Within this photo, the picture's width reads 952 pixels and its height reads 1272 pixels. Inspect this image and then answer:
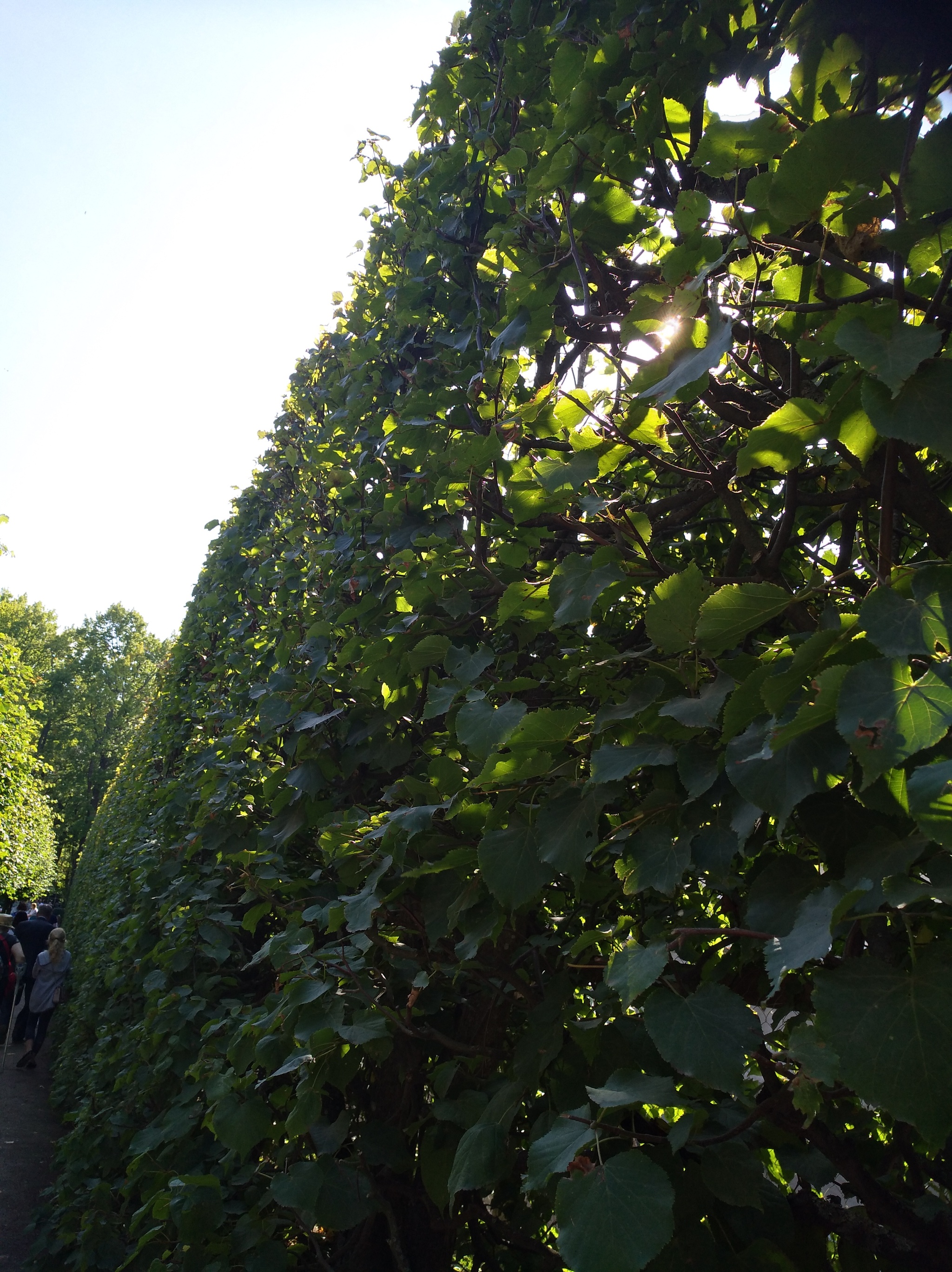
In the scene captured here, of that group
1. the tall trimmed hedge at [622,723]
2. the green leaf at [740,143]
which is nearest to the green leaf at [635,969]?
the tall trimmed hedge at [622,723]

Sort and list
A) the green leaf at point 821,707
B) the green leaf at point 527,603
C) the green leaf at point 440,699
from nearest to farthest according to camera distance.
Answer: the green leaf at point 821,707, the green leaf at point 527,603, the green leaf at point 440,699

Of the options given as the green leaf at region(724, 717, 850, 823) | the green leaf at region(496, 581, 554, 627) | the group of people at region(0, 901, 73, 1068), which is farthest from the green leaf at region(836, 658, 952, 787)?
the group of people at region(0, 901, 73, 1068)

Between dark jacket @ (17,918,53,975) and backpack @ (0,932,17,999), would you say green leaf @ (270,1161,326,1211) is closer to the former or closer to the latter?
backpack @ (0,932,17,999)

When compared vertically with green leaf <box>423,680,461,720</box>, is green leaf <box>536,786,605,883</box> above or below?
below

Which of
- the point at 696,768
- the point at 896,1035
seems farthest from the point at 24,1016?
the point at 896,1035

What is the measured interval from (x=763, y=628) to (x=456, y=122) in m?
2.46

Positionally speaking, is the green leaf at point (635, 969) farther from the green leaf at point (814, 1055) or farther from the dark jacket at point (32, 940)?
the dark jacket at point (32, 940)

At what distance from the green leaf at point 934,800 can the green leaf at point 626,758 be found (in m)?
0.44

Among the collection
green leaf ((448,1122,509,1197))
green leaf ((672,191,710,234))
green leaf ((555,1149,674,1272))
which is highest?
green leaf ((672,191,710,234))

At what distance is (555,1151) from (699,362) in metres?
1.06

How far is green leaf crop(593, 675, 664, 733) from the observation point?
1.26 m

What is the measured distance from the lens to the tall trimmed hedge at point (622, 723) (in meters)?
0.92

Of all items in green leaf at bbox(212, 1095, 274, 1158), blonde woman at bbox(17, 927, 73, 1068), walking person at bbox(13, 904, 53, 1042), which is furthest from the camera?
walking person at bbox(13, 904, 53, 1042)

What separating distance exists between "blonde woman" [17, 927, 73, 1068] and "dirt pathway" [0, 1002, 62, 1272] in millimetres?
524
